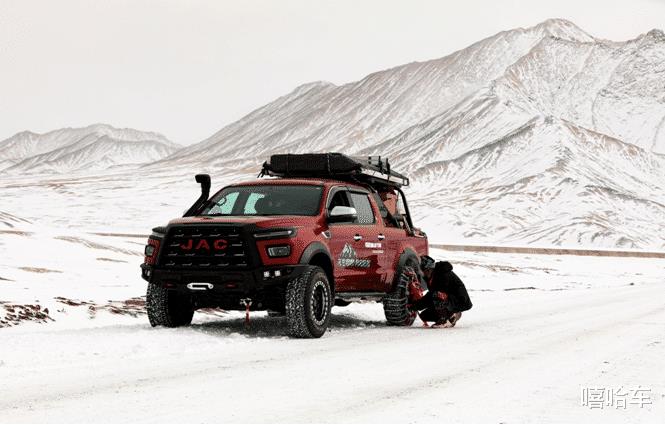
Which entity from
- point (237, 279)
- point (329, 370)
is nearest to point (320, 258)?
point (237, 279)

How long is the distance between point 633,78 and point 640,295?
162885 millimetres

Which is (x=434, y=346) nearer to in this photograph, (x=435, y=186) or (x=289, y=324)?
(x=289, y=324)

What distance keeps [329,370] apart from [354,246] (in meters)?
4.28

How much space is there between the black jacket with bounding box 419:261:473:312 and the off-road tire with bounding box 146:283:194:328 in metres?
3.96

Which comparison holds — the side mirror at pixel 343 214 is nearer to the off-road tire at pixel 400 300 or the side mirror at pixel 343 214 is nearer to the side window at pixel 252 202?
the side window at pixel 252 202

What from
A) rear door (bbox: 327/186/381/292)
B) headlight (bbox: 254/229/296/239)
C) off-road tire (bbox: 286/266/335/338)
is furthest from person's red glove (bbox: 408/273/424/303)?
headlight (bbox: 254/229/296/239)

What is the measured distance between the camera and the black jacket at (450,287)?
47.3 feet

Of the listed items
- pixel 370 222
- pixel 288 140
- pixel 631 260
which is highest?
pixel 288 140

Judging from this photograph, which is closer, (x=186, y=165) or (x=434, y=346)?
(x=434, y=346)

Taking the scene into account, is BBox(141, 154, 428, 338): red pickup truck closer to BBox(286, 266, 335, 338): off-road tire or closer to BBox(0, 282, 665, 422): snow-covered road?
BBox(286, 266, 335, 338): off-road tire

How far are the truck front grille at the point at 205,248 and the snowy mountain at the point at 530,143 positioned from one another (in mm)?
84277

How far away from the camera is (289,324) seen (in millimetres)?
11922

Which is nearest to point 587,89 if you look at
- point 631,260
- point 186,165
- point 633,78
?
point 633,78

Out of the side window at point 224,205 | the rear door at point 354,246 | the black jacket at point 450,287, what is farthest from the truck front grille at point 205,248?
the black jacket at point 450,287
